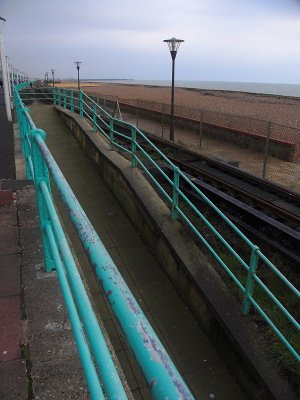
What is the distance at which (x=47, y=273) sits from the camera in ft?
10.5

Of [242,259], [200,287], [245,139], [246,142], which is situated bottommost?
[242,259]

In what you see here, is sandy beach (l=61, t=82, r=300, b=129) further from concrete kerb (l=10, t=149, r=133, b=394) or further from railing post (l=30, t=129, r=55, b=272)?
concrete kerb (l=10, t=149, r=133, b=394)

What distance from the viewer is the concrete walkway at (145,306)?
3.78 metres

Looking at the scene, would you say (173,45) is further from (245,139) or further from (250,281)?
(250,281)

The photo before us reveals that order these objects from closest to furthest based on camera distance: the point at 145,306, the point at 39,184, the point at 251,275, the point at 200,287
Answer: the point at 39,184 < the point at 251,275 < the point at 200,287 < the point at 145,306

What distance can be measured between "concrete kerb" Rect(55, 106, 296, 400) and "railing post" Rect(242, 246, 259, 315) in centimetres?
10

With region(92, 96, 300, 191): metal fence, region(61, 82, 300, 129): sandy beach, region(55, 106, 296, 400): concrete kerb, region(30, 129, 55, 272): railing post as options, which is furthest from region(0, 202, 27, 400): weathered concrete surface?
region(61, 82, 300, 129): sandy beach

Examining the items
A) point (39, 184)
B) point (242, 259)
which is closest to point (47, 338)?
point (39, 184)

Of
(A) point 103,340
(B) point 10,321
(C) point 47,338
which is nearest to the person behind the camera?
(A) point 103,340

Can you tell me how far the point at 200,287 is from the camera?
445 cm

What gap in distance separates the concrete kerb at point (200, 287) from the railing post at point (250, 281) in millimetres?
105

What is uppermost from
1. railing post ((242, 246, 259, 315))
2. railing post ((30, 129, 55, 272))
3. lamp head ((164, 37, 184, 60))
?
lamp head ((164, 37, 184, 60))

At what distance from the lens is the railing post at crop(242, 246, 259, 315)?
384cm

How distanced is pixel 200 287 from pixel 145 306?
802 mm
